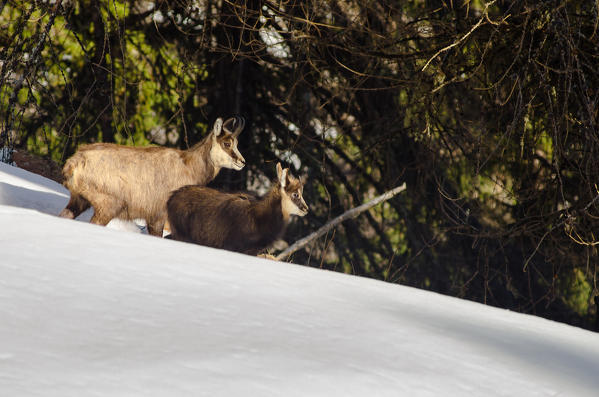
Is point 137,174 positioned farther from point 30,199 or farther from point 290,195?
point 290,195

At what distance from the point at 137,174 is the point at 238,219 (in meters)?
0.92

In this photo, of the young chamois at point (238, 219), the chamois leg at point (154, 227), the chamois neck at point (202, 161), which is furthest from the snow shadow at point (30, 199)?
the chamois neck at point (202, 161)

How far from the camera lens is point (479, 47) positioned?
684 centimetres

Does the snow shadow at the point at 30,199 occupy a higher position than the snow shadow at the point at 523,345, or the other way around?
the snow shadow at the point at 30,199

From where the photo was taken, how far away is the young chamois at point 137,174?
217 inches

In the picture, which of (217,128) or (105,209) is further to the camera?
(217,128)

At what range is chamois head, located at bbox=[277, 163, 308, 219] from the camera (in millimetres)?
6086

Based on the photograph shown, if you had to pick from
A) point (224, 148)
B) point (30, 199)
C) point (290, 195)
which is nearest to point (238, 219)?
point (290, 195)

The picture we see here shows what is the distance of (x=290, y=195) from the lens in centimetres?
611

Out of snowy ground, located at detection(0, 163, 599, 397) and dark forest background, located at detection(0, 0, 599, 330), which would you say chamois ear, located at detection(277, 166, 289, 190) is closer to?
dark forest background, located at detection(0, 0, 599, 330)

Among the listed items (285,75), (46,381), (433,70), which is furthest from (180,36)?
(46,381)

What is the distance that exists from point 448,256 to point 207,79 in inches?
161

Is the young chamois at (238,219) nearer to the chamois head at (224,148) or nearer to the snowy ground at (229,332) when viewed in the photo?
the chamois head at (224,148)

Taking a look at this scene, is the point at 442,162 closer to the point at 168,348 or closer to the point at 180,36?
the point at 180,36
